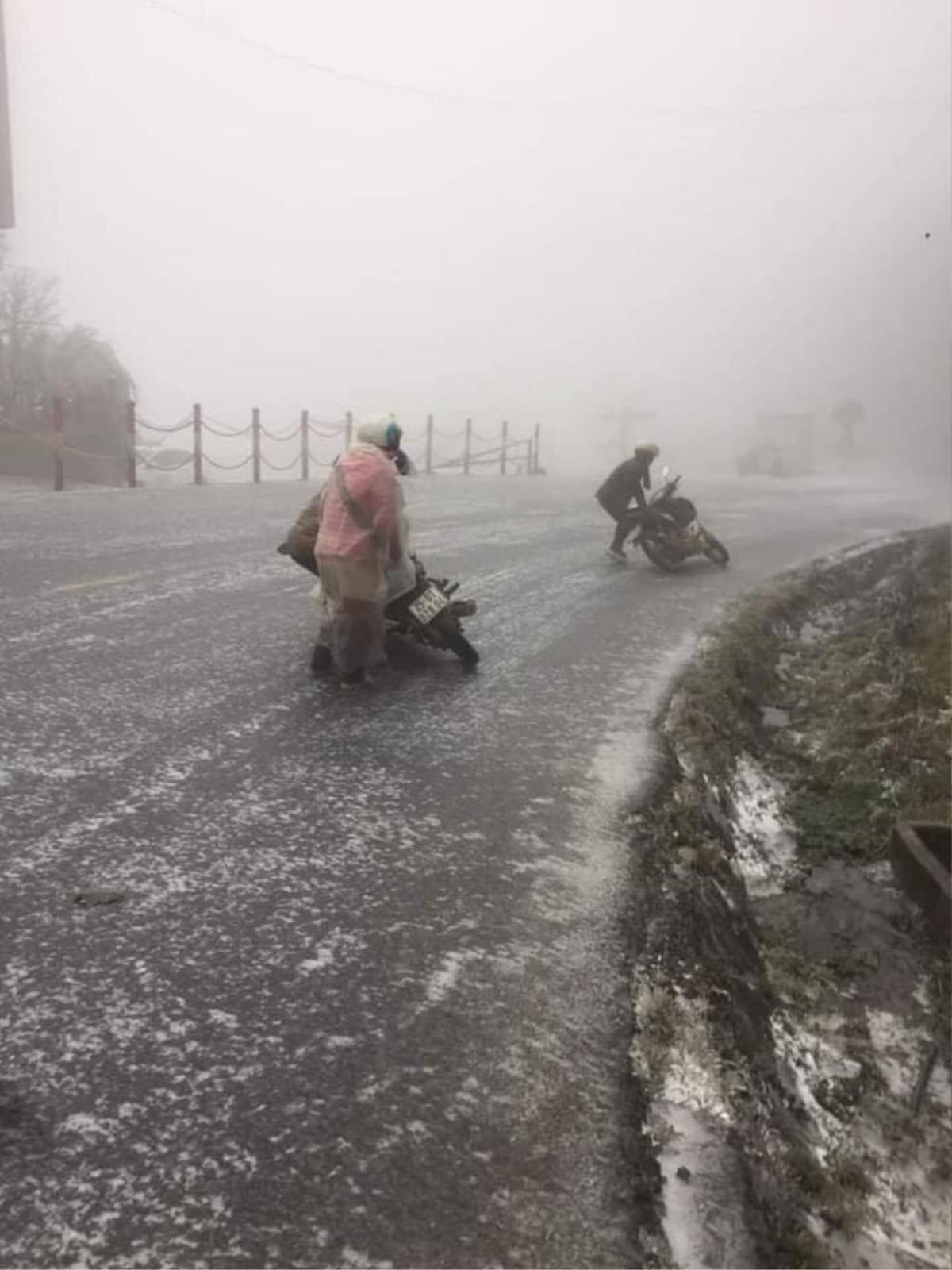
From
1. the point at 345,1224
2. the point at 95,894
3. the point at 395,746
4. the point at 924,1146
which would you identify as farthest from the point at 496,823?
the point at 345,1224

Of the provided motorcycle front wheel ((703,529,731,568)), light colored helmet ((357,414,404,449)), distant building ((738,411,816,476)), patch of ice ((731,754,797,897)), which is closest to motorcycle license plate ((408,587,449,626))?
light colored helmet ((357,414,404,449))

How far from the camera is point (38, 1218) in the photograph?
185cm

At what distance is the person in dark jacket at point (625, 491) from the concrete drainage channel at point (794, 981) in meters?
5.21

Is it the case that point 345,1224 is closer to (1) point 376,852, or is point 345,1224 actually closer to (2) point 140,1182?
(2) point 140,1182

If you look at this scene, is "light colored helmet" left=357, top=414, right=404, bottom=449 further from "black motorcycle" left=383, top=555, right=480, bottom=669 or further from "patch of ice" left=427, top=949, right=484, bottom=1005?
"patch of ice" left=427, top=949, right=484, bottom=1005

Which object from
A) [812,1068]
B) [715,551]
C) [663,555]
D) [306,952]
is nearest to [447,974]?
[306,952]

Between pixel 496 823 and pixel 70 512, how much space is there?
1016cm

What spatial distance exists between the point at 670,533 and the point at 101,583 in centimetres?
642

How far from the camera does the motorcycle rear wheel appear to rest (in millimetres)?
6277

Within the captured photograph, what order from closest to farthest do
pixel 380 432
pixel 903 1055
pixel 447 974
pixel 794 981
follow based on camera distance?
pixel 447 974
pixel 903 1055
pixel 794 981
pixel 380 432

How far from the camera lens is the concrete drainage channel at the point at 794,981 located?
220 centimetres

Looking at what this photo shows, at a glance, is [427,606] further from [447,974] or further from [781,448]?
[781,448]

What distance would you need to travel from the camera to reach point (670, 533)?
11.6 meters

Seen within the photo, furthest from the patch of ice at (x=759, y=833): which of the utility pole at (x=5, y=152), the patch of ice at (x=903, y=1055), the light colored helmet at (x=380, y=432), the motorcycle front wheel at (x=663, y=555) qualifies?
the utility pole at (x=5, y=152)
